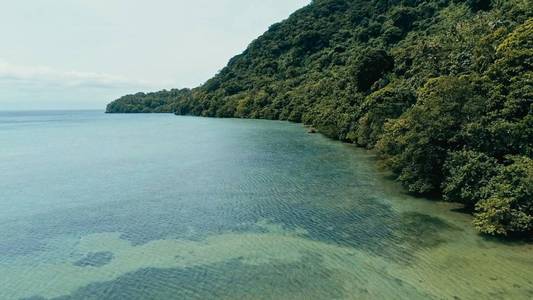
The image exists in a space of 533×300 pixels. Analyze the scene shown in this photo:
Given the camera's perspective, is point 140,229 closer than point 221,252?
No

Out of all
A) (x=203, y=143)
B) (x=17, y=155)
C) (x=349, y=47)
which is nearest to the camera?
(x=17, y=155)

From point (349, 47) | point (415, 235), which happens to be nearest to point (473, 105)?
point (415, 235)

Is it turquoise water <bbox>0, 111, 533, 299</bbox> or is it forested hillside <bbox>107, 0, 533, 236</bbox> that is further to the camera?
forested hillside <bbox>107, 0, 533, 236</bbox>

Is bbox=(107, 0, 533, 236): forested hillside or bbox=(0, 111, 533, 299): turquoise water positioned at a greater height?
bbox=(107, 0, 533, 236): forested hillside

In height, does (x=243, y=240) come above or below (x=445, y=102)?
below

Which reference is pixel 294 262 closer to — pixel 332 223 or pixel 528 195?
pixel 332 223
